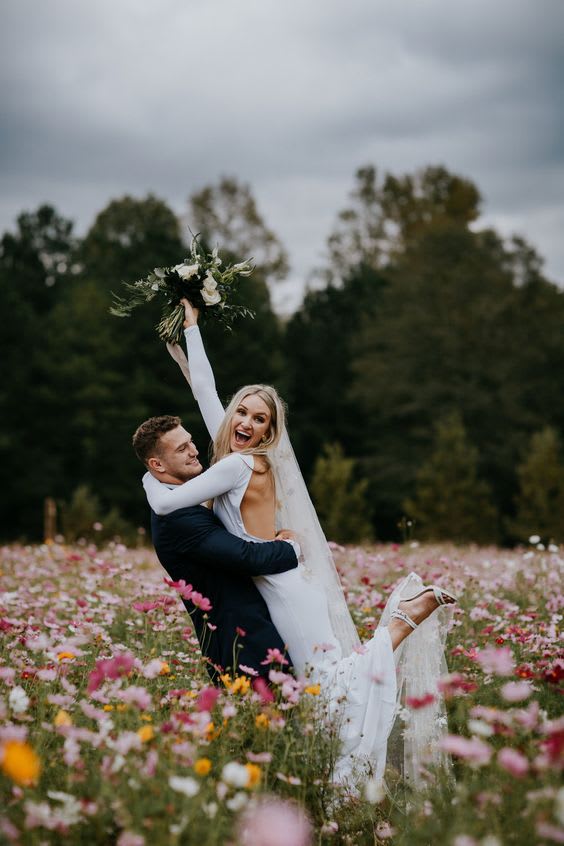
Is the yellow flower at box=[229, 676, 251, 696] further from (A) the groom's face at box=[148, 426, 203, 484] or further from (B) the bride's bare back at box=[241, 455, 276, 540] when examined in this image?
(A) the groom's face at box=[148, 426, 203, 484]

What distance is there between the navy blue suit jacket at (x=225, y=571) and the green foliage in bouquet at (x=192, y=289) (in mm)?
1448

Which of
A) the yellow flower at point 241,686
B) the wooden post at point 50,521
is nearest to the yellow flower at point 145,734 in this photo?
the yellow flower at point 241,686

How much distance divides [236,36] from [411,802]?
22.1 m

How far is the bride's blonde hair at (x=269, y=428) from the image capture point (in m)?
4.56

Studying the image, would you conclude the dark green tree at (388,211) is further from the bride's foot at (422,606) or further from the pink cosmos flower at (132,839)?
the pink cosmos flower at (132,839)

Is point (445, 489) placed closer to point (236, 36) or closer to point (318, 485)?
point (318, 485)

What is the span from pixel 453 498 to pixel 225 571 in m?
22.1

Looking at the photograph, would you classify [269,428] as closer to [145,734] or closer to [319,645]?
[319,645]

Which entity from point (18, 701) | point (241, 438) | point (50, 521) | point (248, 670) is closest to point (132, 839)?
point (18, 701)

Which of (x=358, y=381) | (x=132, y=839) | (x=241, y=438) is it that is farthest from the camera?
(x=358, y=381)

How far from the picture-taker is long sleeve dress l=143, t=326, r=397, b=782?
3.99 m

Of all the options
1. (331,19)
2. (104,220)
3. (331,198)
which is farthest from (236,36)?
(104,220)

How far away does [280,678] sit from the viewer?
3275 millimetres

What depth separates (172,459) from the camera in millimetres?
4336
